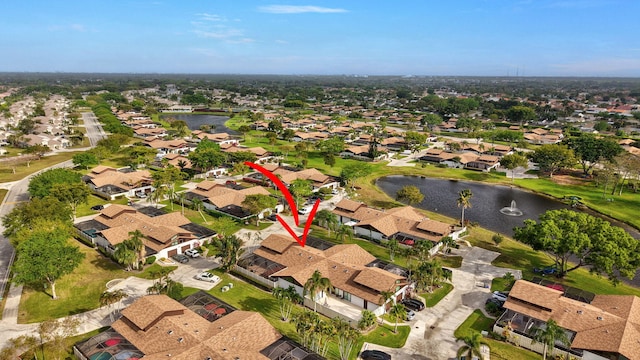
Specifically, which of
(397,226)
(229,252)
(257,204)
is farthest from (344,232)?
(229,252)

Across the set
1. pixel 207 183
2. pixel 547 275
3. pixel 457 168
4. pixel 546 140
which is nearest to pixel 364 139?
pixel 457 168

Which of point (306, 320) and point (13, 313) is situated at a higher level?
point (306, 320)

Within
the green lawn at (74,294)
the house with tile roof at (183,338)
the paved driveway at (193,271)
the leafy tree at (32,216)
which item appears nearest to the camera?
the house with tile roof at (183,338)

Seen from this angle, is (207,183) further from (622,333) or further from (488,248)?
(622,333)

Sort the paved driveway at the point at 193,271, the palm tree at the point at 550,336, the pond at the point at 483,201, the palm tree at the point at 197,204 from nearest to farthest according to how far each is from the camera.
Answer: the palm tree at the point at 550,336, the paved driveway at the point at 193,271, the palm tree at the point at 197,204, the pond at the point at 483,201

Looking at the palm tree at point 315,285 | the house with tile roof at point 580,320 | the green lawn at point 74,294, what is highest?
the palm tree at point 315,285

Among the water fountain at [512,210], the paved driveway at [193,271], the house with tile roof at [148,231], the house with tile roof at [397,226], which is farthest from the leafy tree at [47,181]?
the water fountain at [512,210]

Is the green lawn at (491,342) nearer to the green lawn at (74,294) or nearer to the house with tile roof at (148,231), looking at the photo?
the house with tile roof at (148,231)

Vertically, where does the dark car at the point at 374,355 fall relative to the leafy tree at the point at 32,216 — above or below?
below
